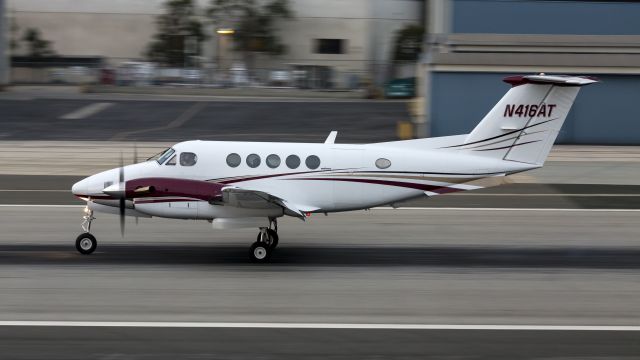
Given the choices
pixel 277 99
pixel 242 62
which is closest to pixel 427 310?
pixel 277 99

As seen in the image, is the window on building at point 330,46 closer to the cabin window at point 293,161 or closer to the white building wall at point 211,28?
the white building wall at point 211,28

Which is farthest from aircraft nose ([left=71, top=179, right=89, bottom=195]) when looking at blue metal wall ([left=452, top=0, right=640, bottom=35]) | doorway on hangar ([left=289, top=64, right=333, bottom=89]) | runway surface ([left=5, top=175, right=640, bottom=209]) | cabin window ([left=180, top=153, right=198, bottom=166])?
doorway on hangar ([left=289, top=64, right=333, bottom=89])

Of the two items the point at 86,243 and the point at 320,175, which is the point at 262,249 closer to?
the point at 320,175

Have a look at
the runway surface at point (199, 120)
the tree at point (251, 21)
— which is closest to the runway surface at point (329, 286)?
the runway surface at point (199, 120)

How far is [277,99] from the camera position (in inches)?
2304

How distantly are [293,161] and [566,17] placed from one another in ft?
107

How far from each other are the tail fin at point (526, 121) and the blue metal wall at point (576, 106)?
2284cm

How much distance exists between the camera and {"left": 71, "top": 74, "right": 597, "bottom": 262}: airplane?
1638 cm

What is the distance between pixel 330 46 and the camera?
73438 mm

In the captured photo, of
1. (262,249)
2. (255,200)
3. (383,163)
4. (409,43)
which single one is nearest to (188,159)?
(255,200)

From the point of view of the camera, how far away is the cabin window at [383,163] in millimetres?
17094

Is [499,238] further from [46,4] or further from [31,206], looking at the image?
[46,4]

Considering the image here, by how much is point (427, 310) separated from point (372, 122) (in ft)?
105

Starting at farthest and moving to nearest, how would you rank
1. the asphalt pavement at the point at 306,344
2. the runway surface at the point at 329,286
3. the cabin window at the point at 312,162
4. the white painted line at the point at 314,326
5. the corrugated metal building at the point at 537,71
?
the corrugated metal building at the point at 537,71 < the cabin window at the point at 312,162 < the white painted line at the point at 314,326 < the runway surface at the point at 329,286 < the asphalt pavement at the point at 306,344
